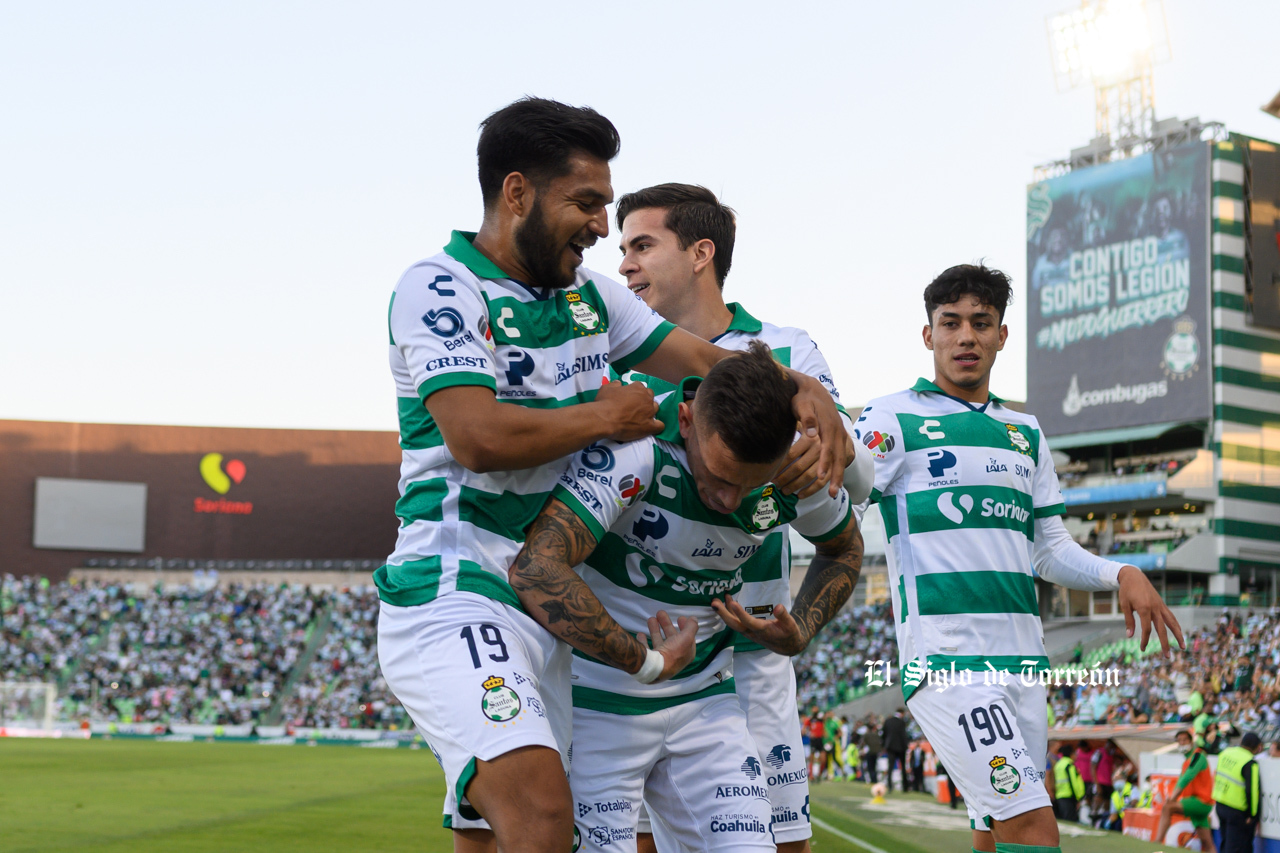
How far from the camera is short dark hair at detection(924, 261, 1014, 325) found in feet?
18.3

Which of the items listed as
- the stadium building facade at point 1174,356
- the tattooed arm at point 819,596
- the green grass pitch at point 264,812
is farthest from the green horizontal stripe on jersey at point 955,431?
the stadium building facade at point 1174,356

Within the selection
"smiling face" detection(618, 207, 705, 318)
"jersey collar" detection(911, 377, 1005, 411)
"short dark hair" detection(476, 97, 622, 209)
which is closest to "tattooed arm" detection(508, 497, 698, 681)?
"short dark hair" detection(476, 97, 622, 209)

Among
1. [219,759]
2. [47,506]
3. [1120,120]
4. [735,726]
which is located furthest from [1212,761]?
[47,506]

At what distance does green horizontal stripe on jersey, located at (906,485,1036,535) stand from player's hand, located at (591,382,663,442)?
2.19 m

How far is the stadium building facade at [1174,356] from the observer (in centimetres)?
4984

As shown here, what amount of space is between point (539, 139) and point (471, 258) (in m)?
0.37

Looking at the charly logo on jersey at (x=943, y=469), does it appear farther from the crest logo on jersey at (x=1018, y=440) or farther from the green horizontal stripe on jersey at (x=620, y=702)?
the green horizontal stripe on jersey at (x=620, y=702)

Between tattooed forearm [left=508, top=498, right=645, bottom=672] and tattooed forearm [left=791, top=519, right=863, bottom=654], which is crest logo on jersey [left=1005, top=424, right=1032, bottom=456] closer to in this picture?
tattooed forearm [left=791, top=519, right=863, bottom=654]

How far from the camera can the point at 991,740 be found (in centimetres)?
493

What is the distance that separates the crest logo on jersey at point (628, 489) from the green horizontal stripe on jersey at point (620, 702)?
0.59 meters

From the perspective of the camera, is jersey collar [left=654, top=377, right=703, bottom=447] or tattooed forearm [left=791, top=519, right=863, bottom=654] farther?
tattooed forearm [left=791, top=519, right=863, bottom=654]

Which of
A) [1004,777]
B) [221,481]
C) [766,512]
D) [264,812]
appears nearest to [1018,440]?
[1004,777]

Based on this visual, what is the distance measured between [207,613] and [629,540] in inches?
1889

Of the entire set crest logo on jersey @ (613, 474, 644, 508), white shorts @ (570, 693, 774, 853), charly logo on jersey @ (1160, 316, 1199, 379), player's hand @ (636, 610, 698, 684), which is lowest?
white shorts @ (570, 693, 774, 853)
